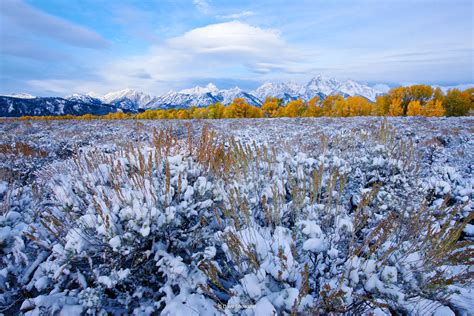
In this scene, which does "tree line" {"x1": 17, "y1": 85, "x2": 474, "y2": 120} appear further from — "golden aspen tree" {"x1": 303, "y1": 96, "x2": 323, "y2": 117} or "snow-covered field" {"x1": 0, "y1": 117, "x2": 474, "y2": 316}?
"snow-covered field" {"x1": 0, "y1": 117, "x2": 474, "y2": 316}

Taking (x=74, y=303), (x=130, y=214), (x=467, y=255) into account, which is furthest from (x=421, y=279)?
(x=74, y=303)

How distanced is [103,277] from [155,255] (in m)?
0.47

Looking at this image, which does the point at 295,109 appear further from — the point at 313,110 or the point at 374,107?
the point at 374,107

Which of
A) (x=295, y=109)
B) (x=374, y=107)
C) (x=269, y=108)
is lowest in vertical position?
(x=374, y=107)

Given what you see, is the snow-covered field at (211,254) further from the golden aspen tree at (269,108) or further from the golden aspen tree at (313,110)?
the golden aspen tree at (269,108)

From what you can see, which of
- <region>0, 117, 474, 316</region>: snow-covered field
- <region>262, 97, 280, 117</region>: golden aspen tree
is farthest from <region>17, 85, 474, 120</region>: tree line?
<region>0, 117, 474, 316</region>: snow-covered field

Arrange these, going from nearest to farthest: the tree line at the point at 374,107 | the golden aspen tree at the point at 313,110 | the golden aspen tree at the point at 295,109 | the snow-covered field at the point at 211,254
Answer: the snow-covered field at the point at 211,254
the tree line at the point at 374,107
the golden aspen tree at the point at 313,110
the golden aspen tree at the point at 295,109

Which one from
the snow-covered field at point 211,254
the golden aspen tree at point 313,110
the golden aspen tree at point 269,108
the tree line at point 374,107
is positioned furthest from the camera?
the golden aspen tree at point 269,108

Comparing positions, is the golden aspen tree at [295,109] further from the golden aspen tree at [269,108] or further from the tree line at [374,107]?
the golden aspen tree at [269,108]

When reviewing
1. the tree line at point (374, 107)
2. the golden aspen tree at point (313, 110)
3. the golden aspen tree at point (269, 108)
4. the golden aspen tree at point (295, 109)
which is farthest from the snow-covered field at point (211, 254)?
the golden aspen tree at point (269, 108)

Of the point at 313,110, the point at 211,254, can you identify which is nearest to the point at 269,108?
the point at 313,110

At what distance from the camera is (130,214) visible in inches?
90.5

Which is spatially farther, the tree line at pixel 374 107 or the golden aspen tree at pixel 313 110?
the golden aspen tree at pixel 313 110

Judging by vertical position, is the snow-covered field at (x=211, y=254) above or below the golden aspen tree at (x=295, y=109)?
below
